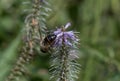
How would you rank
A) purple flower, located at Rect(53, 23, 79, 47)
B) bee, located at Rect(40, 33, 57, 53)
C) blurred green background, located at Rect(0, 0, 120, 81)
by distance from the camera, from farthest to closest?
blurred green background, located at Rect(0, 0, 120, 81)
bee, located at Rect(40, 33, 57, 53)
purple flower, located at Rect(53, 23, 79, 47)

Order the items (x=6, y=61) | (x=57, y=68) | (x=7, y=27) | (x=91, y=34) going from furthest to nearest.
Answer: (x=7, y=27), (x=91, y=34), (x=6, y=61), (x=57, y=68)

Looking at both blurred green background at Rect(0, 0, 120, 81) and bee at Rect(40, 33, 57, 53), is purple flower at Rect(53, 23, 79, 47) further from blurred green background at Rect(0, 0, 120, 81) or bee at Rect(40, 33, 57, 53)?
blurred green background at Rect(0, 0, 120, 81)

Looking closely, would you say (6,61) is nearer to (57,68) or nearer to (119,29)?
(119,29)

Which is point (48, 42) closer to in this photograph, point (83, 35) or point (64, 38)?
point (64, 38)

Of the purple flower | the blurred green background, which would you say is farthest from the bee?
the blurred green background

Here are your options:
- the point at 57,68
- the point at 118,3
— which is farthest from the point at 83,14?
the point at 57,68
